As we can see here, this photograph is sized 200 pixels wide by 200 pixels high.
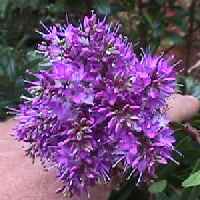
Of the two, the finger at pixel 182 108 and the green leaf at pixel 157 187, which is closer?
the green leaf at pixel 157 187

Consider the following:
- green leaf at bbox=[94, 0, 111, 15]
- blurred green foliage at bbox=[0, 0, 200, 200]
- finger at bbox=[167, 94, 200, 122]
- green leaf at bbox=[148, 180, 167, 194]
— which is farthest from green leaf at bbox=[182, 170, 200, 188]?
green leaf at bbox=[94, 0, 111, 15]

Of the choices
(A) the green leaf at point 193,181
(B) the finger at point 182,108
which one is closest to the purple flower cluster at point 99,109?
(A) the green leaf at point 193,181

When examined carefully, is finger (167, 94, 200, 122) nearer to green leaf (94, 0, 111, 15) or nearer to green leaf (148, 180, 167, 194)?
green leaf (148, 180, 167, 194)

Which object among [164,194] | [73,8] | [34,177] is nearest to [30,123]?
[34,177]

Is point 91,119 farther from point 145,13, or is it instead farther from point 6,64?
point 145,13

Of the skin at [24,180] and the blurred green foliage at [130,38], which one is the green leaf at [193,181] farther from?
the skin at [24,180]
